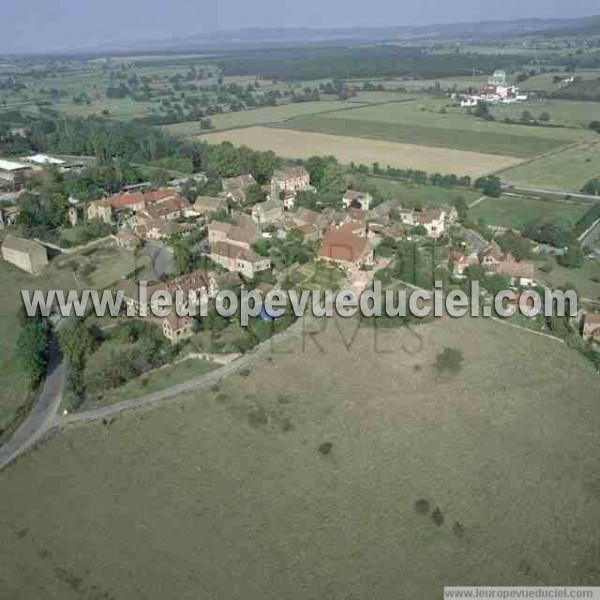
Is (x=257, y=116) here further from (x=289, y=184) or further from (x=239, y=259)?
(x=239, y=259)

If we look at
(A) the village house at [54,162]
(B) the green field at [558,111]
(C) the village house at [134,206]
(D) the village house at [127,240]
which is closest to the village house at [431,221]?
(C) the village house at [134,206]

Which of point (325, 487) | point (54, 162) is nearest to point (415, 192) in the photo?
point (54, 162)

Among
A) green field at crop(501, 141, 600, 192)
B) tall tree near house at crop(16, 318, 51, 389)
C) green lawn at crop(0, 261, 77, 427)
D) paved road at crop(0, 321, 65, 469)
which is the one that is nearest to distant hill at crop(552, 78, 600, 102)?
green field at crop(501, 141, 600, 192)

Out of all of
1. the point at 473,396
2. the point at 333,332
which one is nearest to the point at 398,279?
the point at 333,332

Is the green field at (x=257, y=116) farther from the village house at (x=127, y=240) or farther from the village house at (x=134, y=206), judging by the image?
the village house at (x=127, y=240)

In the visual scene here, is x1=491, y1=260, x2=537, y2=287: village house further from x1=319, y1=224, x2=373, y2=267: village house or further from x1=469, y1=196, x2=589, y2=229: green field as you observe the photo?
x1=469, y1=196, x2=589, y2=229: green field
